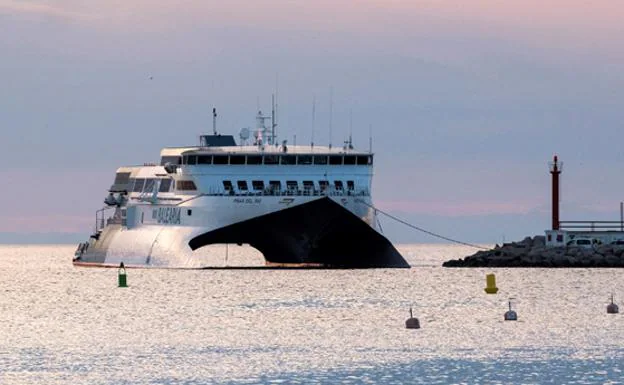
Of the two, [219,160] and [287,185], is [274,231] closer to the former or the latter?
[287,185]

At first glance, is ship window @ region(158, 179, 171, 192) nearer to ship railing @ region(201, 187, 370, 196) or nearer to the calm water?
ship railing @ region(201, 187, 370, 196)

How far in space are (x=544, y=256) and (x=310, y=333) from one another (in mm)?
57769

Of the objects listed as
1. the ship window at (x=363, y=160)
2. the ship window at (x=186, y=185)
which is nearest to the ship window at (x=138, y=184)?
the ship window at (x=186, y=185)

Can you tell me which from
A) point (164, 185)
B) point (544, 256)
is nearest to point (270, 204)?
point (164, 185)

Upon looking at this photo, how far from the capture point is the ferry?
105688mm

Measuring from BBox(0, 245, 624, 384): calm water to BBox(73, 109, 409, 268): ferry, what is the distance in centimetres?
387

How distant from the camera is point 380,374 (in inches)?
1898

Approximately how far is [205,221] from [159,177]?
8.44 meters

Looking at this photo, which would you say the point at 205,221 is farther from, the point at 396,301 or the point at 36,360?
the point at 36,360

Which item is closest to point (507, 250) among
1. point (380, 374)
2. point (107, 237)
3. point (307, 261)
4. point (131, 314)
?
point (307, 261)

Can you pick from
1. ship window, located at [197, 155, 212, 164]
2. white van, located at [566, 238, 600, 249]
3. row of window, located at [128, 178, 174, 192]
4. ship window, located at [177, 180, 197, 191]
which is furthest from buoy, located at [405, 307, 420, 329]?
white van, located at [566, 238, 600, 249]

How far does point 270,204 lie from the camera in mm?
105750

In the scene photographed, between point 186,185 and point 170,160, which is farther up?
point 170,160

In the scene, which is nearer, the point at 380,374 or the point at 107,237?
the point at 380,374
